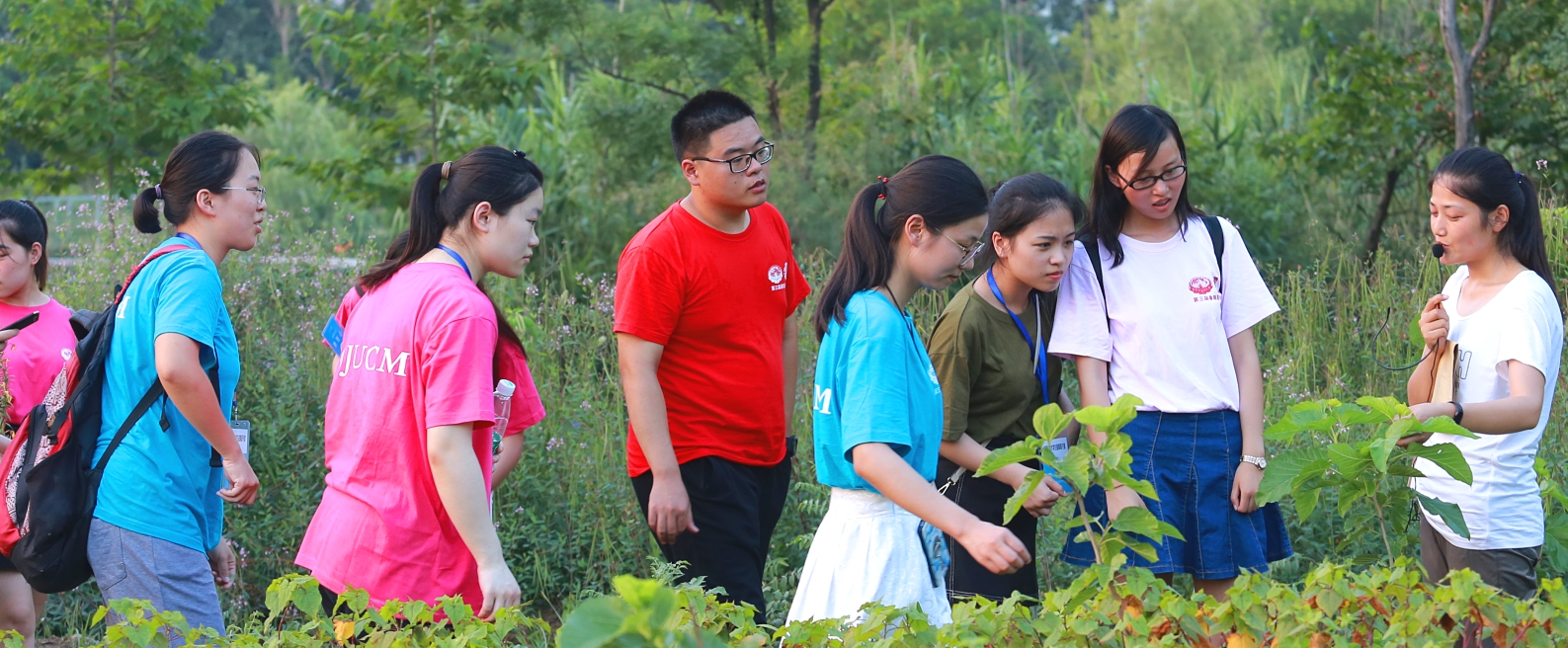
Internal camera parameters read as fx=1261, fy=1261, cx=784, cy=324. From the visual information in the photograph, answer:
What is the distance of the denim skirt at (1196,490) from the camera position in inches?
115

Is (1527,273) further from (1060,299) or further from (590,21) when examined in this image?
(590,21)

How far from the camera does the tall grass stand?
4.38 m

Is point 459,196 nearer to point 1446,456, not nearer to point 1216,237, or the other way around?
point 1216,237

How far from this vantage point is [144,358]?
8.91 ft

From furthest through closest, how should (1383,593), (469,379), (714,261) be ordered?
(714,261) < (469,379) < (1383,593)

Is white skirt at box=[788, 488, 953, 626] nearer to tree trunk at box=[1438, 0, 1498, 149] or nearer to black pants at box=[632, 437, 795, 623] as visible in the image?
black pants at box=[632, 437, 795, 623]

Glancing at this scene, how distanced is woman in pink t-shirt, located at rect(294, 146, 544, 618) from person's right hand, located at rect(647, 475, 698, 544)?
429 millimetres

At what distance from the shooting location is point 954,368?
2.86 meters

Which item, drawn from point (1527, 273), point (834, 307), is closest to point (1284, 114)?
point (1527, 273)

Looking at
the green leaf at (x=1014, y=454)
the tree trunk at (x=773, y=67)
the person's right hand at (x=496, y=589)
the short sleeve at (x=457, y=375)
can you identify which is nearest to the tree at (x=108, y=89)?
the tree trunk at (x=773, y=67)

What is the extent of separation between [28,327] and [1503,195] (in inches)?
157

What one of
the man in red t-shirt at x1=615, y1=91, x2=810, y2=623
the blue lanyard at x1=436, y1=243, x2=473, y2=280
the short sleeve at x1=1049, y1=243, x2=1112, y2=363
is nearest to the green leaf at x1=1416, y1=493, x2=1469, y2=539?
the short sleeve at x1=1049, y1=243, x2=1112, y2=363

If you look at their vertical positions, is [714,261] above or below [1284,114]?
below

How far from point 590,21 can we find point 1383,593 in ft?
25.3
